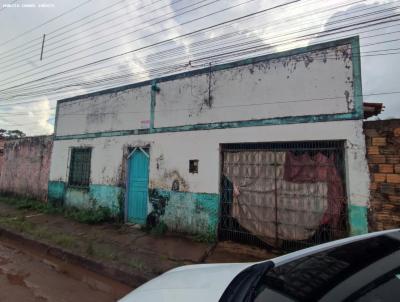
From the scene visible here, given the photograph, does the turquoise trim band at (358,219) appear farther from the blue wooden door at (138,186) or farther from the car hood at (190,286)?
the blue wooden door at (138,186)

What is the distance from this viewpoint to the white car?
1021 millimetres

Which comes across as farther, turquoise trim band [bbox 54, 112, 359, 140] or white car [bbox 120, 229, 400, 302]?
turquoise trim band [bbox 54, 112, 359, 140]

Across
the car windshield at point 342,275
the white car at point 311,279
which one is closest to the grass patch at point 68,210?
the white car at point 311,279

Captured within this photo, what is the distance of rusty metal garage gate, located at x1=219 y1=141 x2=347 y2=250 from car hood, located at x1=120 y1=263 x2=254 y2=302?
127 inches

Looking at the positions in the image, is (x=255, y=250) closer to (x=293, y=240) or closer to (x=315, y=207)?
(x=293, y=240)

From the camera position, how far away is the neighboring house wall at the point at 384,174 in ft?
13.1

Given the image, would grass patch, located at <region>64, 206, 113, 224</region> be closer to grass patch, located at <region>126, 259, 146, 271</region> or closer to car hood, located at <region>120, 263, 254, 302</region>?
grass patch, located at <region>126, 259, 146, 271</region>

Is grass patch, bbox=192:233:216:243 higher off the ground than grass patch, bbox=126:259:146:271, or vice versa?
grass patch, bbox=192:233:216:243

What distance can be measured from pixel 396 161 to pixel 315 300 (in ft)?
13.4

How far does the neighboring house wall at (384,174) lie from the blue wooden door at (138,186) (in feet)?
16.6

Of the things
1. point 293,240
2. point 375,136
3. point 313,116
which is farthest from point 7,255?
point 375,136

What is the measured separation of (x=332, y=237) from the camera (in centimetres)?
444

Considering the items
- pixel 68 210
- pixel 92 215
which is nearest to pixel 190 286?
pixel 92 215

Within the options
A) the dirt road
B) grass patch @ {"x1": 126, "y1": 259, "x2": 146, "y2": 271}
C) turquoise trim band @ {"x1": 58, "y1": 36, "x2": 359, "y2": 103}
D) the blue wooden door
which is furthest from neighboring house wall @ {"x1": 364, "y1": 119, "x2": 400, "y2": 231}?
the blue wooden door
